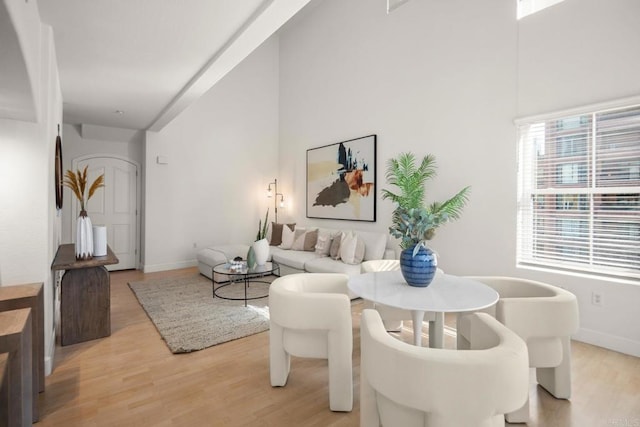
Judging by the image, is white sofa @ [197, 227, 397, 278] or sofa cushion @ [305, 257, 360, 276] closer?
sofa cushion @ [305, 257, 360, 276]

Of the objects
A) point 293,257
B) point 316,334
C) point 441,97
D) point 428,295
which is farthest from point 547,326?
point 293,257

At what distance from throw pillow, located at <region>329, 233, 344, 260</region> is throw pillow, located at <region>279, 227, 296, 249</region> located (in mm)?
968

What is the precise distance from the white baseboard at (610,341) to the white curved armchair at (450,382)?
215cm

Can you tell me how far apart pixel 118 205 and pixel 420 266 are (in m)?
5.70

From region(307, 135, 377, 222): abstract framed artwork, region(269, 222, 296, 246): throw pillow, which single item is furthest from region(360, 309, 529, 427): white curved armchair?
region(269, 222, 296, 246): throw pillow

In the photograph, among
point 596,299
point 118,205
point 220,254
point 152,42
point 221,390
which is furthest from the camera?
point 118,205

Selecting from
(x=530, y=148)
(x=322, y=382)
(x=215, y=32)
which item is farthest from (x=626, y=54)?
(x=322, y=382)

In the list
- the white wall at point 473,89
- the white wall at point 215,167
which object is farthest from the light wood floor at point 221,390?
the white wall at point 215,167

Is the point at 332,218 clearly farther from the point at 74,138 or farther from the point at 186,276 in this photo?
the point at 74,138

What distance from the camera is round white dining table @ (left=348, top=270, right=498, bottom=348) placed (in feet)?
5.35

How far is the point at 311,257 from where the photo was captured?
465 cm

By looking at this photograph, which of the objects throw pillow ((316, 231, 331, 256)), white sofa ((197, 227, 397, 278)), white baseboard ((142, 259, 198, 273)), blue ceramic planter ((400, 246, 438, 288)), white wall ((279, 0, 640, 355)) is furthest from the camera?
white baseboard ((142, 259, 198, 273))

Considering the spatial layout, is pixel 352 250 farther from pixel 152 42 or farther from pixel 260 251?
pixel 152 42

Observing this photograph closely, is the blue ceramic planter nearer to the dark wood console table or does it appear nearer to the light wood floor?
the light wood floor
